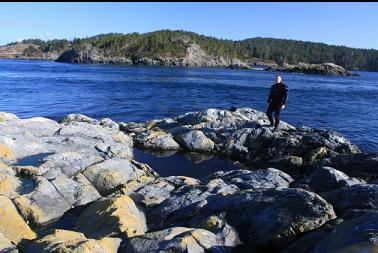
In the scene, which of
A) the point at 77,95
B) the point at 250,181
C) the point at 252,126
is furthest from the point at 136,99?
the point at 250,181

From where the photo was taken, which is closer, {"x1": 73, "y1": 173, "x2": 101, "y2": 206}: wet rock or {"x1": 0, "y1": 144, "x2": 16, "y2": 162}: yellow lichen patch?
{"x1": 73, "y1": 173, "x2": 101, "y2": 206}: wet rock

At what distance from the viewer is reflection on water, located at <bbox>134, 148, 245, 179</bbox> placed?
53.6ft

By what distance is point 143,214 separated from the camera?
10.7 m

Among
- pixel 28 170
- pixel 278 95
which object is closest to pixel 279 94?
pixel 278 95

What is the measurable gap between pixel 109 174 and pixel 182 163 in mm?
4946

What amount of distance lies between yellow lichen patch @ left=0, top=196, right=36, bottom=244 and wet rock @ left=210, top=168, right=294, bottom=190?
6.11 meters

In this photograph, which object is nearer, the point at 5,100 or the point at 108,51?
the point at 5,100

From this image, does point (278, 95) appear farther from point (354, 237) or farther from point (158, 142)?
point (354, 237)

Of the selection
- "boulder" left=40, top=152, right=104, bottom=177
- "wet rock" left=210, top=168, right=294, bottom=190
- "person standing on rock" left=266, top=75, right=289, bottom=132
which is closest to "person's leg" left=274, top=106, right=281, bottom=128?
"person standing on rock" left=266, top=75, right=289, bottom=132

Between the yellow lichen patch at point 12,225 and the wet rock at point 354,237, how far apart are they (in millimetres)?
6516

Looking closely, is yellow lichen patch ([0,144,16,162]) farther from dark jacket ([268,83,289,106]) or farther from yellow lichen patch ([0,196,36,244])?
dark jacket ([268,83,289,106])

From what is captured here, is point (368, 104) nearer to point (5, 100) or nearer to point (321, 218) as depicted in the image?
point (5, 100)

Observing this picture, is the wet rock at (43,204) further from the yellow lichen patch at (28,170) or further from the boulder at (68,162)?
the boulder at (68,162)

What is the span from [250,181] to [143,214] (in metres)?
3.75
